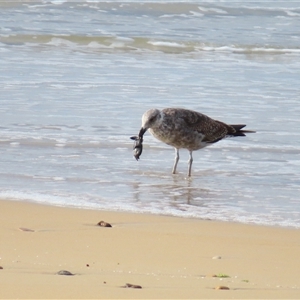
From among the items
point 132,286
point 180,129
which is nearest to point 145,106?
point 180,129

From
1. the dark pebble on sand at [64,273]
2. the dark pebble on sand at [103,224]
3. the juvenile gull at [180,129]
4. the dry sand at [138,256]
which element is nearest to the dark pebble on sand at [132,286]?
the dry sand at [138,256]

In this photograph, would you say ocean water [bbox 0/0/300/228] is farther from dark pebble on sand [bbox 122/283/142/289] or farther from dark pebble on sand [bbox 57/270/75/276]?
dark pebble on sand [bbox 122/283/142/289]

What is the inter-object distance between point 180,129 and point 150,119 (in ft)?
1.14

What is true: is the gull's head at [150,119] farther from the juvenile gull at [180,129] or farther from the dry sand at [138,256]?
the dry sand at [138,256]

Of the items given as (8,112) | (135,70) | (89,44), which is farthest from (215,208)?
(89,44)

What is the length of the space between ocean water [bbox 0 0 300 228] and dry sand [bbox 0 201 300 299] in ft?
1.54

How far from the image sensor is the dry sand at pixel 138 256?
3.90 m

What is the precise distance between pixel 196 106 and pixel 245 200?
4119 millimetres

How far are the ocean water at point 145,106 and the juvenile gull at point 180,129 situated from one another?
222mm

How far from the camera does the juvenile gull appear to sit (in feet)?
25.3

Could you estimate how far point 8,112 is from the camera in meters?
10.1

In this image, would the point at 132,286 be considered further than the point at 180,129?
No

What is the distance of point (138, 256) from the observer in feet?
15.5

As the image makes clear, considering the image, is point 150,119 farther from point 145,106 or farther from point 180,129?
point 145,106
